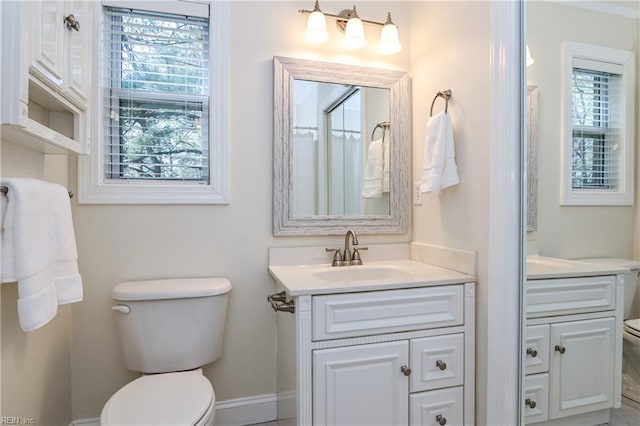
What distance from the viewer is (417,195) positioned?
1.93 metres

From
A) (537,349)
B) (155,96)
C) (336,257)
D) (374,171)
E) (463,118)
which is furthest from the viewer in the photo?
(374,171)

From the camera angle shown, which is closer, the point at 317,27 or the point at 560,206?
the point at 560,206

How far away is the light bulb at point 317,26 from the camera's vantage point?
5.61 ft

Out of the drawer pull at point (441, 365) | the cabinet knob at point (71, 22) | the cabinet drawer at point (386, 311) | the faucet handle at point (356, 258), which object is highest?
the cabinet knob at point (71, 22)

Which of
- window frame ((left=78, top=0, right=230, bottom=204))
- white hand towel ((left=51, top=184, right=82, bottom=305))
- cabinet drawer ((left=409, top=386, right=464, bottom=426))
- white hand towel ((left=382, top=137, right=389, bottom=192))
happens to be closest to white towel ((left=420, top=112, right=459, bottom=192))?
white hand towel ((left=382, top=137, right=389, bottom=192))

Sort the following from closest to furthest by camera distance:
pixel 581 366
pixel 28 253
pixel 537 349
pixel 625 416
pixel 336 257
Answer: pixel 28 253, pixel 625 416, pixel 581 366, pixel 537 349, pixel 336 257

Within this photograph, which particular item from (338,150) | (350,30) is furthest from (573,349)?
(350,30)

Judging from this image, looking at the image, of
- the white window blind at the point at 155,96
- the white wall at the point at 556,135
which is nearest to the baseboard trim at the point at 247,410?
the white window blind at the point at 155,96

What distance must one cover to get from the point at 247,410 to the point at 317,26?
1952 mm

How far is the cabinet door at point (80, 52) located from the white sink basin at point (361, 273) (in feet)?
4.01

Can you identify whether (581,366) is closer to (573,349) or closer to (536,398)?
(573,349)

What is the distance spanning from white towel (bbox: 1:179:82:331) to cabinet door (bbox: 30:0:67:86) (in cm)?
34

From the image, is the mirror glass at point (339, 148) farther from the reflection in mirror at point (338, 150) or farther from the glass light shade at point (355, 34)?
the glass light shade at point (355, 34)

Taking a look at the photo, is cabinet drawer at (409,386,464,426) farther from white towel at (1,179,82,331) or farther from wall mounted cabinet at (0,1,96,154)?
wall mounted cabinet at (0,1,96,154)
